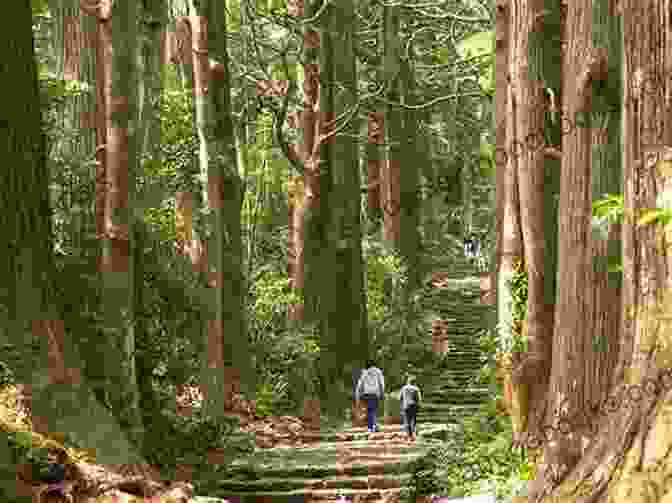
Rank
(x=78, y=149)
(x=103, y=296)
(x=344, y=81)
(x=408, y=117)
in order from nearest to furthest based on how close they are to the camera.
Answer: (x=103, y=296)
(x=78, y=149)
(x=344, y=81)
(x=408, y=117)

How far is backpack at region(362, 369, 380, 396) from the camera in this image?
2140 cm

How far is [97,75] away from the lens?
46.6ft

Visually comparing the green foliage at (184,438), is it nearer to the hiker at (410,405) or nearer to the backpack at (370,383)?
the hiker at (410,405)

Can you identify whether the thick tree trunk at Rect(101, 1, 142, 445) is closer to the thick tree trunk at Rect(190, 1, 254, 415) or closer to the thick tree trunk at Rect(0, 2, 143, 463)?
the thick tree trunk at Rect(0, 2, 143, 463)

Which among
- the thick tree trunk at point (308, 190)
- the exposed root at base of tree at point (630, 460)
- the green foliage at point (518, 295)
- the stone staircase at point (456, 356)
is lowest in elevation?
the stone staircase at point (456, 356)

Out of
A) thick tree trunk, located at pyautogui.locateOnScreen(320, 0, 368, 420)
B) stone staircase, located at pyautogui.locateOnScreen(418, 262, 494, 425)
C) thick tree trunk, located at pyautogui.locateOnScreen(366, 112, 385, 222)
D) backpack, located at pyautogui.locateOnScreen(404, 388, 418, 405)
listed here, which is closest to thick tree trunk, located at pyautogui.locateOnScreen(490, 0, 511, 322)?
backpack, located at pyautogui.locateOnScreen(404, 388, 418, 405)

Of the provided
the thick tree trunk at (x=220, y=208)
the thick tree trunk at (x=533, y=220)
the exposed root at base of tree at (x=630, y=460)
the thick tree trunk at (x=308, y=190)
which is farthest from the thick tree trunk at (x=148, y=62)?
the exposed root at base of tree at (x=630, y=460)

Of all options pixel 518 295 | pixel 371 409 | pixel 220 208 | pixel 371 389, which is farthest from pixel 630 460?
pixel 371 389

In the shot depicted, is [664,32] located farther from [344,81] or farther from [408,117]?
[408,117]

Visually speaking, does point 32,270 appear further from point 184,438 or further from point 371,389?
point 371,389

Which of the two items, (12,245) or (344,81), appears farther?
(344,81)

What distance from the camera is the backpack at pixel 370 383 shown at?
842 inches

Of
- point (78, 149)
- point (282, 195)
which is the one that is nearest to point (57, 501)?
point (78, 149)

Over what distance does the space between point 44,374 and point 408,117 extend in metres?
29.2
